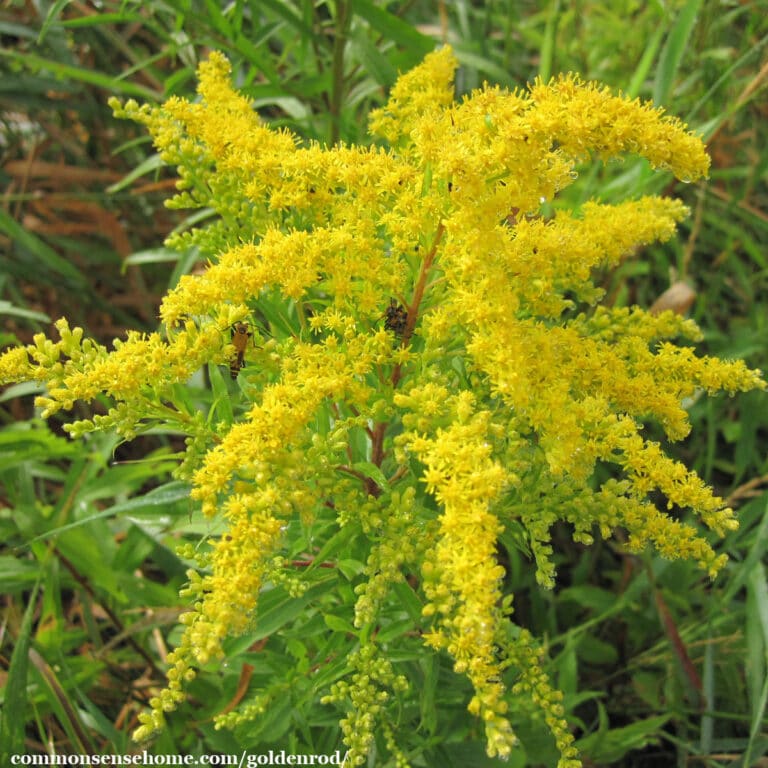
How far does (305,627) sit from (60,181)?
2.56 meters

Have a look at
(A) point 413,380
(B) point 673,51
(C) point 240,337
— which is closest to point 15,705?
(C) point 240,337

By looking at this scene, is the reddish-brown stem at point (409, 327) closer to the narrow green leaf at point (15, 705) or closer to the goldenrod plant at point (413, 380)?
the goldenrod plant at point (413, 380)

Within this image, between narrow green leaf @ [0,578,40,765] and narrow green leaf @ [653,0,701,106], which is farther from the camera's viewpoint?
narrow green leaf @ [653,0,701,106]

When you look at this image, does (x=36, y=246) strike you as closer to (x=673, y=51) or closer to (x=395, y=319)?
(x=395, y=319)

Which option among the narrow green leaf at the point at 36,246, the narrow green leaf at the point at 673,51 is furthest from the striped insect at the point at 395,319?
the narrow green leaf at the point at 36,246

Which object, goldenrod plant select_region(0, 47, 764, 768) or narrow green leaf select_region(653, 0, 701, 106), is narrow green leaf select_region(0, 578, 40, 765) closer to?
goldenrod plant select_region(0, 47, 764, 768)

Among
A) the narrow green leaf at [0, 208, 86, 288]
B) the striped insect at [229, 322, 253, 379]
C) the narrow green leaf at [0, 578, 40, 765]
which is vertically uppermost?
the striped insect at [229, 322, 253, 379]

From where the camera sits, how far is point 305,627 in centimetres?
167

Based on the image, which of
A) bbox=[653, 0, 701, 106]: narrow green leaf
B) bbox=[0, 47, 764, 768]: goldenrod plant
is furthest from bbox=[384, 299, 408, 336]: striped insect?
bbox=[653, 0, 701, 106]: narrow green leaf

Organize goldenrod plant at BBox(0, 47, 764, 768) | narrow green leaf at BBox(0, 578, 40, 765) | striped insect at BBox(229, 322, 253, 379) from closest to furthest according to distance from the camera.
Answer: goldenrod plant at BBox(0, 47, 764, 768)
striped insect at BBox(229, 322, 253, 379)
narrow green leaf at BBox(0, 578, 40, 765)

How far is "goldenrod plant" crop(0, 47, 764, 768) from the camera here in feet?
4.31

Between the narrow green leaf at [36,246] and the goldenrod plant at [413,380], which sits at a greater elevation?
the goldenrod plant at [413,380]

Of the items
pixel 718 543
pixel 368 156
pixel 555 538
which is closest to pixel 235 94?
pixel 368 156

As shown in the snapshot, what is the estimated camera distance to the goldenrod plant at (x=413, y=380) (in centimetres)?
131
